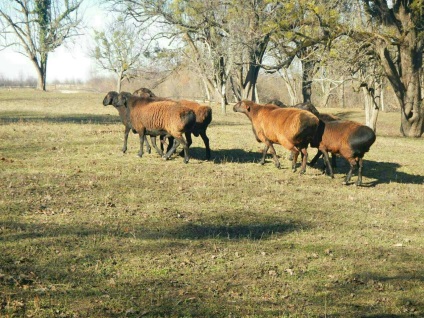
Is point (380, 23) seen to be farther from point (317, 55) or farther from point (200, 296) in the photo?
point (200, 296)

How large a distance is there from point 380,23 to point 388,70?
2.39 m

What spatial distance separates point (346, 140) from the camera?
44.9 ft

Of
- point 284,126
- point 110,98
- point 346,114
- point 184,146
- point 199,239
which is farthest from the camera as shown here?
point 346,114

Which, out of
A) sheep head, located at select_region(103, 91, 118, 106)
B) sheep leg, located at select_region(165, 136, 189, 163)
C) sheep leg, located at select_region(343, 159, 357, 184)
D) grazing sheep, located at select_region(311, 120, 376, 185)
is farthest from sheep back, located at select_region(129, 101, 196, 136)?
sheep leg, located at select_region(343, 159, 357, 184)

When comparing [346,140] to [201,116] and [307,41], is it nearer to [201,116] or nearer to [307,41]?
[201,116]

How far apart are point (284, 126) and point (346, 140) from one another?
1567 millimetres

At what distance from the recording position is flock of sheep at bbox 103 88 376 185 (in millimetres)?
13812

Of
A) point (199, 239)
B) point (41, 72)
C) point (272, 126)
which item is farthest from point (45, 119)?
point (41, 72)

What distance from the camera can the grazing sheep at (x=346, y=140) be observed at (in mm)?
13477

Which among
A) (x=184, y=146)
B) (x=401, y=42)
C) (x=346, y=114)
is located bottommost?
(x=346, y=114)

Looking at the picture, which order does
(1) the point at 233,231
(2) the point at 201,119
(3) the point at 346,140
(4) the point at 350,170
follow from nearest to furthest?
(1) the point at 233,231
(3) the point at 346,140
(4) the point at 350,170
(2) the point at 201,119

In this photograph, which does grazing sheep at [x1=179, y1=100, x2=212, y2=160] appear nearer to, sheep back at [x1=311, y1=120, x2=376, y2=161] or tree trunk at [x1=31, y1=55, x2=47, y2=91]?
sheep back at [x1=311, y1=120, x2=376, y2=161]

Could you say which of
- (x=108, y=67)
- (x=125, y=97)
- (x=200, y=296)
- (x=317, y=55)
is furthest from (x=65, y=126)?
(x=108, y=67)

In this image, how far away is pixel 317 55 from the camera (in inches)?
1040
